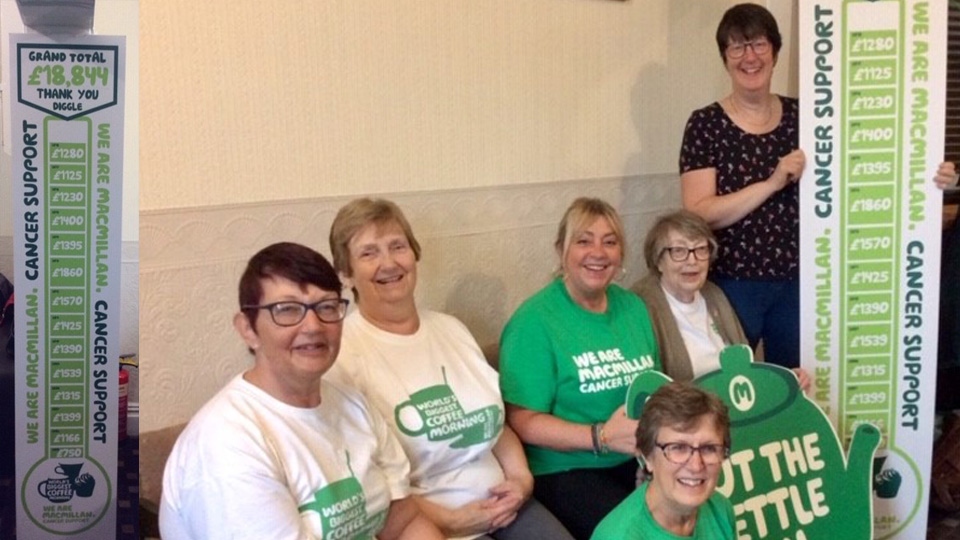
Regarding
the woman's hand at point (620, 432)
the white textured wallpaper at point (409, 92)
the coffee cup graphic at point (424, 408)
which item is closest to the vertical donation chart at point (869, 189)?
the white textured wallpaper at point (409, 92)

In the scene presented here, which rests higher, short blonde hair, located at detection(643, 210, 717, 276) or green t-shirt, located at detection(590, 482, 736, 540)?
short blonde hair, located at detection(643, 210, 717, 276)

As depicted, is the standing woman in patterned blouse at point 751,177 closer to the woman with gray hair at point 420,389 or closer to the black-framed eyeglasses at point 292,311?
the woman with gray hair at point 420,389

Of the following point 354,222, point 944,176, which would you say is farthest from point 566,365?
point 944,176

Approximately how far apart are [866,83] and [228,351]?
5.77ft

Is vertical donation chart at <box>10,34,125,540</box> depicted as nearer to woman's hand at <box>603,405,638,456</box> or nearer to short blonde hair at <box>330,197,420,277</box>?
short blonde hair at <box>330,197,420,277</box>

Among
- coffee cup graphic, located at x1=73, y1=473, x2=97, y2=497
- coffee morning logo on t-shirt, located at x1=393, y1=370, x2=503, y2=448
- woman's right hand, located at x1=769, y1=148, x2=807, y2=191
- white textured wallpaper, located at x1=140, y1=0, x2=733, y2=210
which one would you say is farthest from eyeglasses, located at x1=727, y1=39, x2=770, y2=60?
coffee cup graphic, located at x1=73, y1=473, x2=97, y2=497

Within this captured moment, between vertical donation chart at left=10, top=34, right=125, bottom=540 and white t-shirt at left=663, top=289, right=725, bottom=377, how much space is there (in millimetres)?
1369

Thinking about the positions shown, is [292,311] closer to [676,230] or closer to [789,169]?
[676,230]

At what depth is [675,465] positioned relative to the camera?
1740 mm

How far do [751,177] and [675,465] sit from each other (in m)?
1.09

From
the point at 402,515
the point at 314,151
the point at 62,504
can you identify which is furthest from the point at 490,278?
the point at 62,504

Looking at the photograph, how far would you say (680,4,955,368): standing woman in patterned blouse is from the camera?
254 centimetres

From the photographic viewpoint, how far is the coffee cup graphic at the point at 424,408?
191 cm

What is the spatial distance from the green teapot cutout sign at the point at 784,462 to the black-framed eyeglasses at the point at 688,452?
1.55 ft
